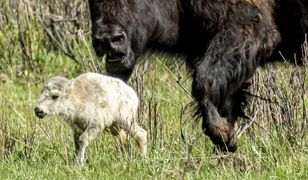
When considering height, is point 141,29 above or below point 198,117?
above

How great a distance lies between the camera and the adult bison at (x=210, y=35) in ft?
24.0

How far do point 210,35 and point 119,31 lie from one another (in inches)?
26.5

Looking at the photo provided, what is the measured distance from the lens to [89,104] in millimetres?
7113

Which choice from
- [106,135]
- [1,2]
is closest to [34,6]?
[1,2]

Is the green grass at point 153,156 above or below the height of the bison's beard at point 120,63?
below

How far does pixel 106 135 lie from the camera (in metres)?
7.94

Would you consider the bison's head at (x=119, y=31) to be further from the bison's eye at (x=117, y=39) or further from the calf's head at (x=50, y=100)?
the calf's head at (x=50, y=100)

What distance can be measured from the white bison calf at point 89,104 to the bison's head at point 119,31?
0.54ft

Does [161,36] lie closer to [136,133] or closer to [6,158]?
[136,133]

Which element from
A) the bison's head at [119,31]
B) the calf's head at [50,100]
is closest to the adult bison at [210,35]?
the bison's head at [119,31]

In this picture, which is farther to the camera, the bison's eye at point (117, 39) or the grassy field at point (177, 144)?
the bison's eye at point (117, 39)

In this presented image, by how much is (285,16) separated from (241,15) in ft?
1.29

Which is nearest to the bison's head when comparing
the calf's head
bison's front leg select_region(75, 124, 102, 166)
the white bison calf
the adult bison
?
the adult bison

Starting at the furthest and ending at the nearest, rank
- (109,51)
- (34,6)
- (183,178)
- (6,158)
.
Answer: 1. (34,6)
2. (6,158)
3. (109,51)
4. (183,178)
